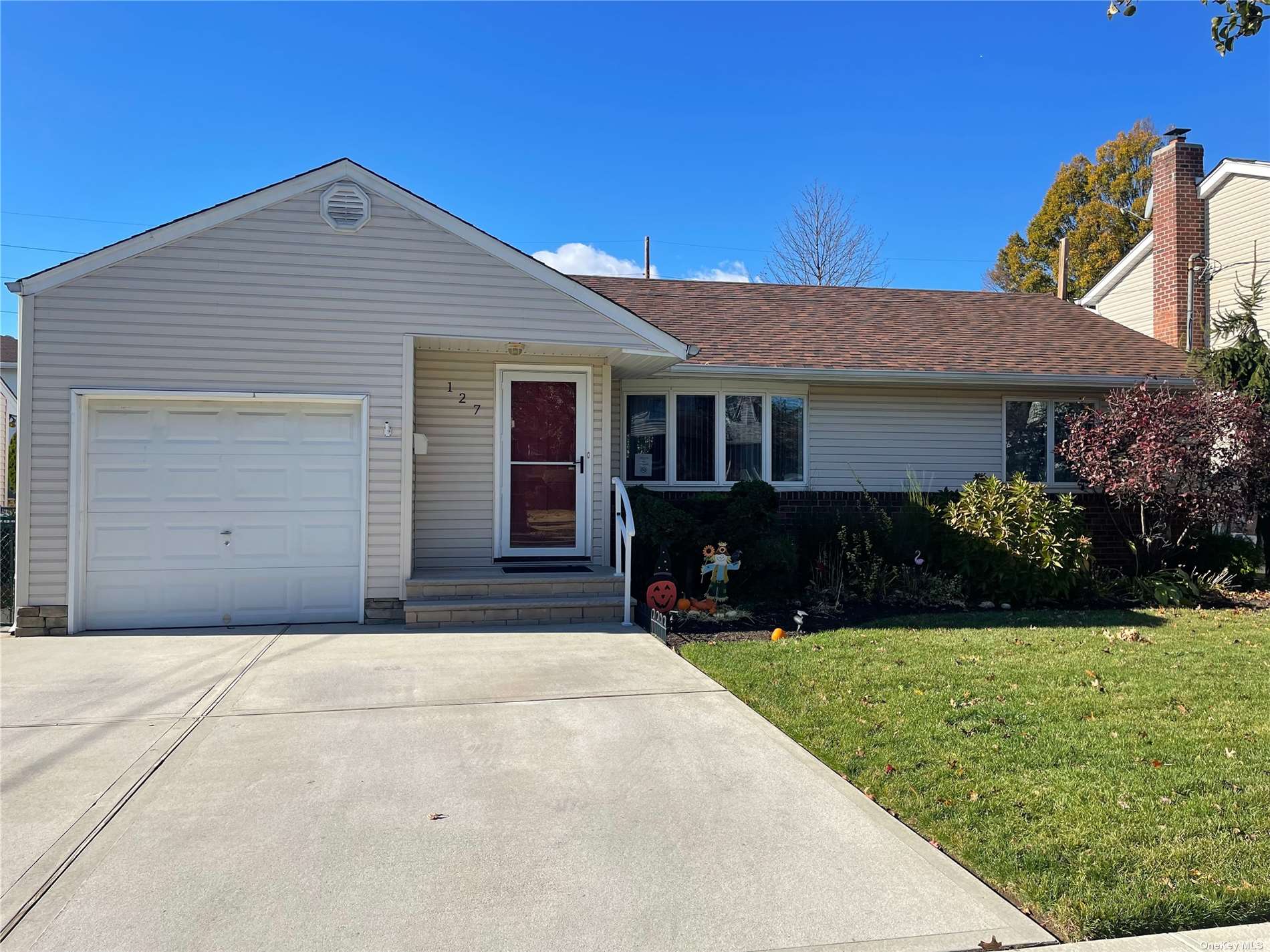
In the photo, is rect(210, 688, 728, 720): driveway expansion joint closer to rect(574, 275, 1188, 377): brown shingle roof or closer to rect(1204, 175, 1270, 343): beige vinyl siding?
rect(574, 275, 1188, 377): brown shingle roof

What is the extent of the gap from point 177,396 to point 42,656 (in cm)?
257

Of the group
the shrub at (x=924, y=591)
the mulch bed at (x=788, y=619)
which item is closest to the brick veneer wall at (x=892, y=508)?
the shrub at (x=924, y=591)

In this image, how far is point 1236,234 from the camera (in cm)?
1365

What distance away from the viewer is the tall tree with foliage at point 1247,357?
11.3m

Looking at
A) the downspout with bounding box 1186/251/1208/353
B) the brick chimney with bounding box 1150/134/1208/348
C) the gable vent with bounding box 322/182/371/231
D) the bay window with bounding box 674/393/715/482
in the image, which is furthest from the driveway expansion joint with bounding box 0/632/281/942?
the brick chimney with bounding box 1150/134/1208/348

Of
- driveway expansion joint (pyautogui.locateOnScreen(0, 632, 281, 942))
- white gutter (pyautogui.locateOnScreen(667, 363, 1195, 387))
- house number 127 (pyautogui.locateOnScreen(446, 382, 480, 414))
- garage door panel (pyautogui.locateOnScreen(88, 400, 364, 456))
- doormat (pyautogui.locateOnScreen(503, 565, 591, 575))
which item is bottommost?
driveway expansion joint (pyautogui.locateOnScreen(0, 632, 281, 942))

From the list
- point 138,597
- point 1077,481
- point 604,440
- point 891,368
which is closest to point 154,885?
point 138,597

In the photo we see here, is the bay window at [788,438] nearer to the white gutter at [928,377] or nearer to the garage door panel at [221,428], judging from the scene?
the white gutter at [928,377]

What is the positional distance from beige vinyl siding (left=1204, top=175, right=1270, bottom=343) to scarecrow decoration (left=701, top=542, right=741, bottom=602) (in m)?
9.85

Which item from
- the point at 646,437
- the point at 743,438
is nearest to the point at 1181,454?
the point at 743,438

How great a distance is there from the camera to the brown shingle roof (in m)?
11.9

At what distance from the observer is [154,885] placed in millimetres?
3402

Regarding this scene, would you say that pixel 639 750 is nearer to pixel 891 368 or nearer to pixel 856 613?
pixel 856 613

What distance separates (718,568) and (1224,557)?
22.8 feet
